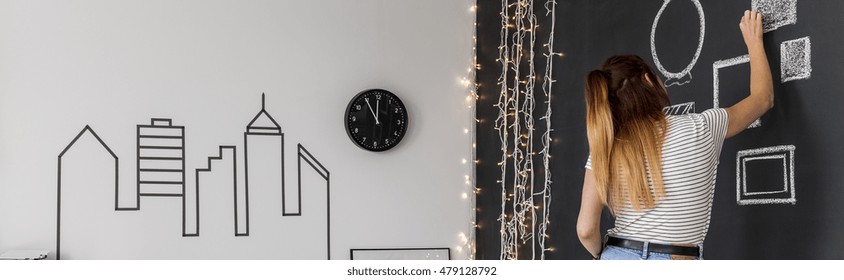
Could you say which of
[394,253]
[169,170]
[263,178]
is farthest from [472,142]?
[169,170]

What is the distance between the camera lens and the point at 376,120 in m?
3.96

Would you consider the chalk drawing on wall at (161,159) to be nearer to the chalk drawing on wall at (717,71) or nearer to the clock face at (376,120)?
the clock face at (376,120)

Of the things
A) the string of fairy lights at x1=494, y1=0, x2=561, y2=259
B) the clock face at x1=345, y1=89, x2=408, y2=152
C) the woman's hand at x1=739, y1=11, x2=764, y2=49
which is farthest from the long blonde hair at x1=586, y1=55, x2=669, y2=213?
the clock face at x1=345, y1=89, x2=408, y2=152

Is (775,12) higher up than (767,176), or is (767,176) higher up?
(775,12)

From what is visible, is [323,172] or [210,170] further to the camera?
[323,172]

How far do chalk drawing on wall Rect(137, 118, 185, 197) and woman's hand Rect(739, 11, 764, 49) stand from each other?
2.30 m

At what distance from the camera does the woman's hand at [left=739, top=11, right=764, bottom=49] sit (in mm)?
2375

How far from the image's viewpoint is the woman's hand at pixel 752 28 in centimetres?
238

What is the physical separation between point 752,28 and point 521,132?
1524 mm

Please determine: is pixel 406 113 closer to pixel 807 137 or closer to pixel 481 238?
pixel 481 238

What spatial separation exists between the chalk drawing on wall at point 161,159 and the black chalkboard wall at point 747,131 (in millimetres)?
1572

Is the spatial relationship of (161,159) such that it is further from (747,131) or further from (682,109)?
(747,131)

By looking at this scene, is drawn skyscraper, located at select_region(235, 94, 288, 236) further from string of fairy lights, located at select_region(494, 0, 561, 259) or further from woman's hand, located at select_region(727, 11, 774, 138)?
woman's hand, located at select_region(727, 11, 774, 138)
